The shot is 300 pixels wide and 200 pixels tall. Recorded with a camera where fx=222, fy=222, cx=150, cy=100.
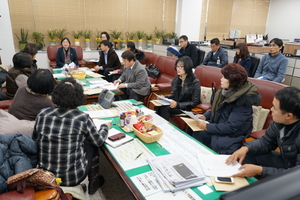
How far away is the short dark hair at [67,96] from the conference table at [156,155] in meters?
0.42

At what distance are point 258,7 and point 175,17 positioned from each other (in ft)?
12.7

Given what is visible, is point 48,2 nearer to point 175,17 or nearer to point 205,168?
point 175,17

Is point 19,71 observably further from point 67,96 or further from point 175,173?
point 175,173

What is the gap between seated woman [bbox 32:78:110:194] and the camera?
146 centimetres

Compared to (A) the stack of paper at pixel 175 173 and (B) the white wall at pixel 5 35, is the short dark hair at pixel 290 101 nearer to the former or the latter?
(A) the stack of paper at pixel 175 173

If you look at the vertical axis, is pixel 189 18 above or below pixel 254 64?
above

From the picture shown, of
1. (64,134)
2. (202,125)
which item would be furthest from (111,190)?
(202,125)

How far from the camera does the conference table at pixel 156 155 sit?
1.19m

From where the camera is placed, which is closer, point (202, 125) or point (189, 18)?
point (202, 125)

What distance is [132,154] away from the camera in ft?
5.17

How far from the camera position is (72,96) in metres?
1.50

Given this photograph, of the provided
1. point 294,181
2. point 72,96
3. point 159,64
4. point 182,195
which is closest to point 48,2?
point 159,64

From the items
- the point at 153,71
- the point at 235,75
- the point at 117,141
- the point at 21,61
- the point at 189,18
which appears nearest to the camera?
the point at 117,141

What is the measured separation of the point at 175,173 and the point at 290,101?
83 cm
